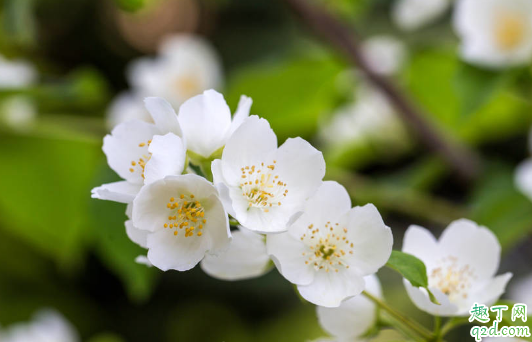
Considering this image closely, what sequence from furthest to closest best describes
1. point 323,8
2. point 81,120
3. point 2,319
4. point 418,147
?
point 2,319
point 418,147
point 81,120
point 323,8

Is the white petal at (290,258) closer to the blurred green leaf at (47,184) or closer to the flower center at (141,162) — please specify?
the flower center at (141,162)

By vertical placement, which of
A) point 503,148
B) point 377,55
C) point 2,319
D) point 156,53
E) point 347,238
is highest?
point 156,53

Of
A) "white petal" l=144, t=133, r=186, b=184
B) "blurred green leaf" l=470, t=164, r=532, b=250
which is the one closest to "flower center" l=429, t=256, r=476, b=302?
"white petal" l=144, t=133, r=186, b=184

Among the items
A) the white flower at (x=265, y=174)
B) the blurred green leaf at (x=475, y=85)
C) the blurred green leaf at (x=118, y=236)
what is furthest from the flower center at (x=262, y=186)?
the blurred green leaf at (x=475, y=85)

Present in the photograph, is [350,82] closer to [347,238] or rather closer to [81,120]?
[81,120]

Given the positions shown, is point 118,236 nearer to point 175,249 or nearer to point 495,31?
point 175,249

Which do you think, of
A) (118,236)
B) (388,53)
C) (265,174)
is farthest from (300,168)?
(388,53)

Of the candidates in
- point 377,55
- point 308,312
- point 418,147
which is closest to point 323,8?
point 377,55

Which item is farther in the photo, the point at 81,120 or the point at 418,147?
the point at 418,147
